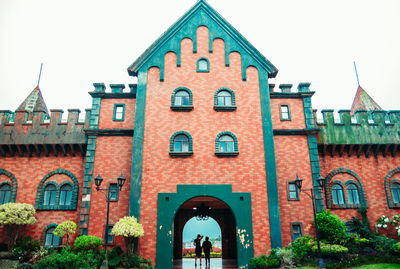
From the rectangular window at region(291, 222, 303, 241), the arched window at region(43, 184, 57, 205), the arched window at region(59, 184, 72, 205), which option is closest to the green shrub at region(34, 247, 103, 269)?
the arched window at region(59, 184, 72, 205)

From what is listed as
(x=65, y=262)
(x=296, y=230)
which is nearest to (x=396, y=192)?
(x=296, y=230)

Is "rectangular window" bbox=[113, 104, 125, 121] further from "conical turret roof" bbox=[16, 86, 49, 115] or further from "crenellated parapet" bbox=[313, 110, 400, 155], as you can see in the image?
"crenellated parapet" bbox=[313, 110, 400, 155]

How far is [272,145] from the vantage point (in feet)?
→ 59.2

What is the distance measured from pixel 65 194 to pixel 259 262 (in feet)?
42.8

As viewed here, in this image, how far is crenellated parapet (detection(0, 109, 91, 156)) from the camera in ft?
66.8

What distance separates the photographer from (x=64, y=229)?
1738 cm

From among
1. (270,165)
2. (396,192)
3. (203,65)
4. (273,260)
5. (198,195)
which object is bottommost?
(273,260)

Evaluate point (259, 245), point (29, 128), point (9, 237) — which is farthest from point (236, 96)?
point (9, 237)

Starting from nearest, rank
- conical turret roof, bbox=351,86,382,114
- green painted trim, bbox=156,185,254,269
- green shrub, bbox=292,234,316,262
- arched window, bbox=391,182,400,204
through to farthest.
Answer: green shrub, bbox=292,234,316,262 → green painted trim, bbox=156,185,254,269 → arched window, bbox=391,182,400,204 → conical turret roof, bbox=351,86,382,114

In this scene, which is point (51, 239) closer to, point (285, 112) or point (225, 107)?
point (225, 107)

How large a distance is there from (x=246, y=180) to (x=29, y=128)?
15.6 metres

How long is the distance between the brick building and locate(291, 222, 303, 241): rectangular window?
8 centimetres

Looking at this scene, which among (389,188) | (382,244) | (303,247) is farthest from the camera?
(389,188)

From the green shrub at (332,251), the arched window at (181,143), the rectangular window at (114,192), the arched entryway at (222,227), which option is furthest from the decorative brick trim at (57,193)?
the green shrub at (332,251)
